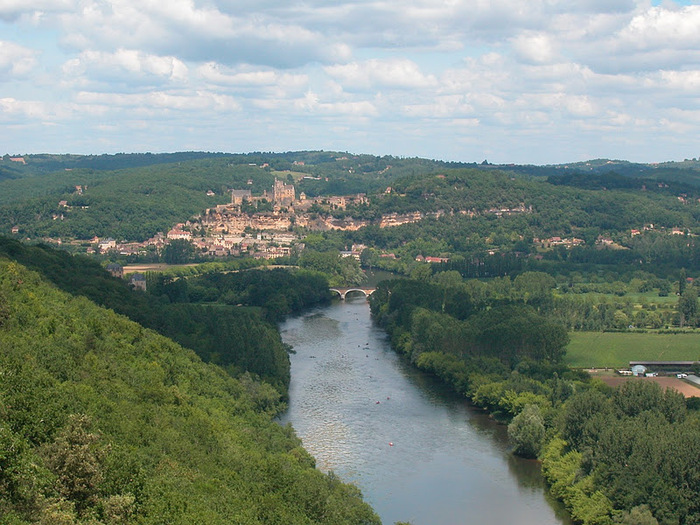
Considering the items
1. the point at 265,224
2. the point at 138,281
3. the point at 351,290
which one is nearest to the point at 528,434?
the point at 138,281

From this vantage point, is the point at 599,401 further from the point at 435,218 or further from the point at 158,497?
→ the point at 435,218

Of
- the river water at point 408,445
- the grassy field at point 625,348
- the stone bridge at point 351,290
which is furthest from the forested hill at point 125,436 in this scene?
the stone bridge at point 351,290

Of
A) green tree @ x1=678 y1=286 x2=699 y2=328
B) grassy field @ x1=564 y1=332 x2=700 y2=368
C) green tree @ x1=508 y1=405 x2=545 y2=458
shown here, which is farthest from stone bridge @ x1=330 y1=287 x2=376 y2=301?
green tree @ x1=508 y1=405 x2=545 y2=458

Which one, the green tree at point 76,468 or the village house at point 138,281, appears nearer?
the green tree at point 76,468

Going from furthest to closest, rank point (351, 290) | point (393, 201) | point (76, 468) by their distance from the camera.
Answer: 1. point (393, 201)
2. point (351, 290)
3. point (76, 468)

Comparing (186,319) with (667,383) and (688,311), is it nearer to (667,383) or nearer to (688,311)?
(667,383)

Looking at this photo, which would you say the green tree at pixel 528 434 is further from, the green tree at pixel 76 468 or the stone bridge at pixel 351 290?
the stone bridge at pixel 351 290
